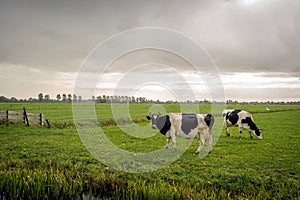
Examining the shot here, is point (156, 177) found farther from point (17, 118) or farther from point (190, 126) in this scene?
point (17, 118)

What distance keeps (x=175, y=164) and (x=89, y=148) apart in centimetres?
496

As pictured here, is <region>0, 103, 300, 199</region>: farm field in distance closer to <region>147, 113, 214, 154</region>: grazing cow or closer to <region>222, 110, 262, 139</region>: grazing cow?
<region>147, 113, 214, 154</region>: grazing cow

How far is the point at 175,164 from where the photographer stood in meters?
8.34

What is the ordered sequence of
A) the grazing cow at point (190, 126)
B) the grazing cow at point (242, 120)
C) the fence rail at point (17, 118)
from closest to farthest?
the grazing cow at point (190, 126) → the grazing cow at point (242, 120) → the fence rail at point (17, 118)

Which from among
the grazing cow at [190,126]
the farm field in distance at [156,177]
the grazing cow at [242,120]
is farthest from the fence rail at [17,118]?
the grazing cow at [242,120]

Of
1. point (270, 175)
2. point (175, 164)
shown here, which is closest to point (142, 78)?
point (175, 164)

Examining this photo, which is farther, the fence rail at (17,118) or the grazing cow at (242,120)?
the fence rail at (17,118)

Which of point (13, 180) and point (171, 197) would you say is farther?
point (13, 180)

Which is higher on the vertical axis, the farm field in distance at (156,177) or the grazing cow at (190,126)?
the grazing cow at (190,126)

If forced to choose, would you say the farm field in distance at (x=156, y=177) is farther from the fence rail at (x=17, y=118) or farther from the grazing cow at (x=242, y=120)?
the fence rail at (x=17, y=118)

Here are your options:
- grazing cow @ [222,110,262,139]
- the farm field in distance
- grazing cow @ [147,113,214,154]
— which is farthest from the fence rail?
grazing cow @ [222,110,262,139]

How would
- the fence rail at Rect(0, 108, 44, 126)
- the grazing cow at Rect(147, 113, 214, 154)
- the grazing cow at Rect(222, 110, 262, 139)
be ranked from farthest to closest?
the fence rail at Rect(0, 108, 44, 126) → the grazing cow at Rect(222, 110, 262, 139) → the grazing cow at Rect(147, 113, 214, 154)

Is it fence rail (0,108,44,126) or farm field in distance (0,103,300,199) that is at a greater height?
fence rail (0,108,44,126)

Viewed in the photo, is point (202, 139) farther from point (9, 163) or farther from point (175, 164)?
point (9, 163)
